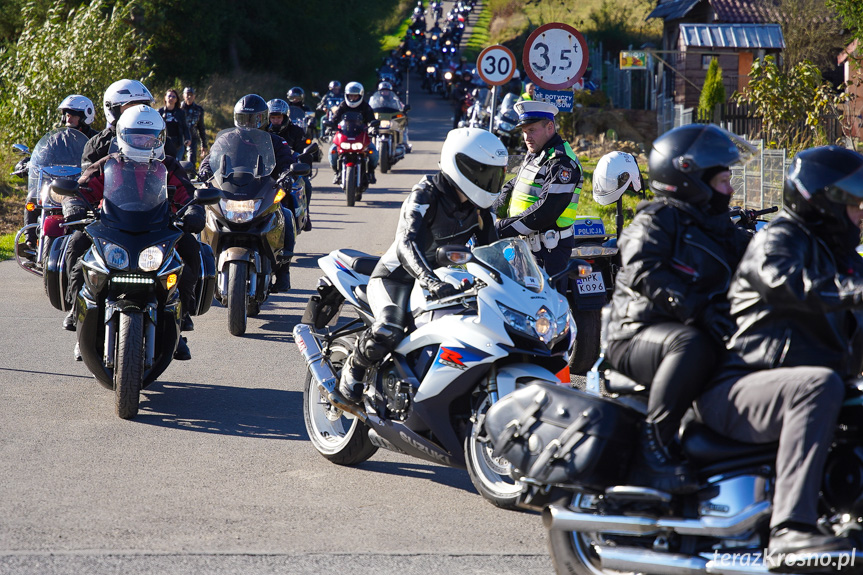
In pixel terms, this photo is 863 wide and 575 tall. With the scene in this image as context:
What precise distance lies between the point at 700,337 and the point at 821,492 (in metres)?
0.63

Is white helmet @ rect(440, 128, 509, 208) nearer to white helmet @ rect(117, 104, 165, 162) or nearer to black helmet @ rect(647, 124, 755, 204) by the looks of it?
black helmet @ rect(647, 124, 755, 204)

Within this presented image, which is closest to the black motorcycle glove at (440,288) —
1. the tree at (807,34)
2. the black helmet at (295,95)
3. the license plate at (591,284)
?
the license plate at (591,284)

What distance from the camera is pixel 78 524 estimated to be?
15.9ft

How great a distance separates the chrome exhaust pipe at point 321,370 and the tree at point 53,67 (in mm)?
16880

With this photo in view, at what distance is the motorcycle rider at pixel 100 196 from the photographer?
7.18 meters

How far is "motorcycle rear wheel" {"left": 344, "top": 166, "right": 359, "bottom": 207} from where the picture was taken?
1941 centimetres

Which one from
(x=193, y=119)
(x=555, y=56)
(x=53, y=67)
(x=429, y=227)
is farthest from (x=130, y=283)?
(x=193, y=119)

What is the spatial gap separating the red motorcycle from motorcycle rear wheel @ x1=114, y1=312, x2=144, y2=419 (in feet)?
42.3

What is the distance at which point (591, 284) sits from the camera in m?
7.85

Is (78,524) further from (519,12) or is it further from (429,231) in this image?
(519,12)

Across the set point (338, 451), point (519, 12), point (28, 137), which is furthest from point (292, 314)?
point (519, 12)

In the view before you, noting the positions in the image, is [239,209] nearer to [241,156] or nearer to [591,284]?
[241,156]

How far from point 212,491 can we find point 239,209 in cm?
445

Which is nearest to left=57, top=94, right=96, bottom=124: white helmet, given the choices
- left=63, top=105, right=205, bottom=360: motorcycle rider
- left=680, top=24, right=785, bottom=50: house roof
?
left=63, top=105, right=205, bottom=360: motorcycle rider
